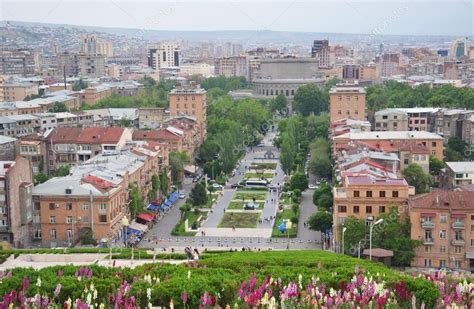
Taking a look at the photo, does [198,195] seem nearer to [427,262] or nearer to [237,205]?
[237,205]

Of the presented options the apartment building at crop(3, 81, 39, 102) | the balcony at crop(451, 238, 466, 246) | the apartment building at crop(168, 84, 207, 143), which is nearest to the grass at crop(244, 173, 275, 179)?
the apartment building at crop(168, 84, 207, 143)

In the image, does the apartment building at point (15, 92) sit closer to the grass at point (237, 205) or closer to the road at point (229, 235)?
the road at point (229, 235)

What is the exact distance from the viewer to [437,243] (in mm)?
20969

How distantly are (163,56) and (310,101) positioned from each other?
54928mm

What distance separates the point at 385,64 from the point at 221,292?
87.7 meters

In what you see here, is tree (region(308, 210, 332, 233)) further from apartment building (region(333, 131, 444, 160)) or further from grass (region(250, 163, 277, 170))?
grass (region(250, 163, 277, 170))

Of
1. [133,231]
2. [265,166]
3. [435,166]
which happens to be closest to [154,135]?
[265,166]

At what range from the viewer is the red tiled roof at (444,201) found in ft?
68.5

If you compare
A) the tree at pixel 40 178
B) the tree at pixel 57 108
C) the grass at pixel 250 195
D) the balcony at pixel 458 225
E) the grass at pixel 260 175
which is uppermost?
the tree at pixel 57 108

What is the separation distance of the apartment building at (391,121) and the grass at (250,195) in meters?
11.0

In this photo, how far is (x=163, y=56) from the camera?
111000 mm

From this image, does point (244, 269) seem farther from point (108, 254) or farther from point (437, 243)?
point (437, 243)

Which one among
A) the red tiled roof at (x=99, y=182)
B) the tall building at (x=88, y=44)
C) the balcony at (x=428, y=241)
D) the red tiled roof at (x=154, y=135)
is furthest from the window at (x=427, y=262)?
the tall building at (x=88, y=44)

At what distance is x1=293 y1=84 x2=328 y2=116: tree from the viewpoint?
59875 millimetres
